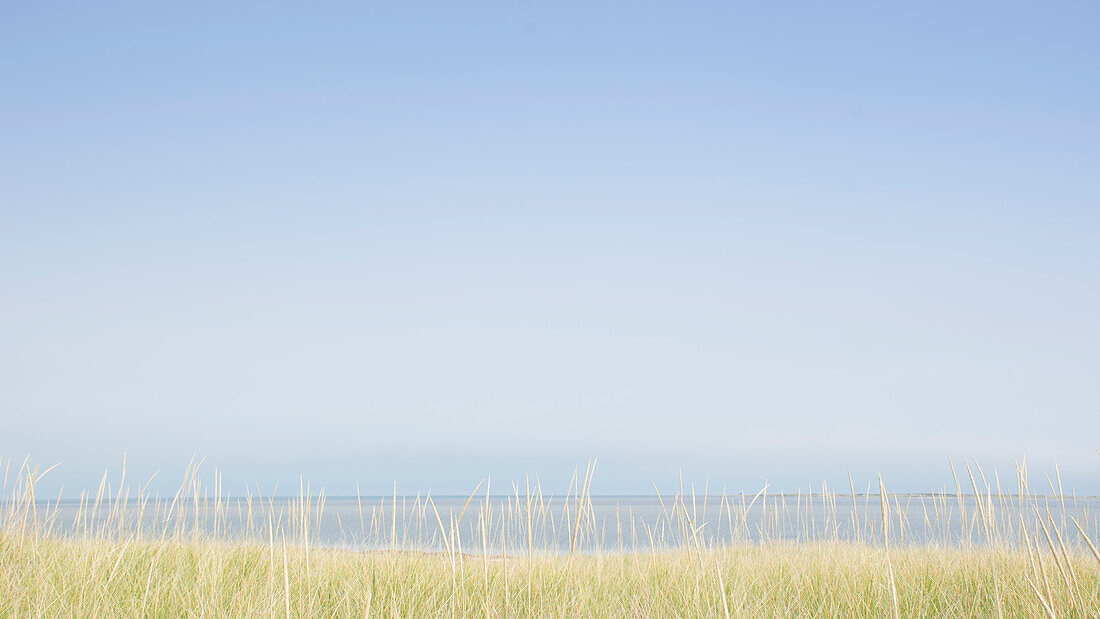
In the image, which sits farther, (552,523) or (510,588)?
(552,523)

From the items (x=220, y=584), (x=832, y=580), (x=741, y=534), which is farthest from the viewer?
(x=741, y=534)

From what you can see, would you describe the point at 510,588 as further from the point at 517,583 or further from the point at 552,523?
the point at 552,523

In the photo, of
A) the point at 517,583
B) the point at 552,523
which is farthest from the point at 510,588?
the point at 552,523

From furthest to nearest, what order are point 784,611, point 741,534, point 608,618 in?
point 741,534 < point 784,611 < point 608,618

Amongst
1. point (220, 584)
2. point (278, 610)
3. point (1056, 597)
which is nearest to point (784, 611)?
point (1056, 597)

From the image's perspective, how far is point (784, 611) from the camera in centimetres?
338

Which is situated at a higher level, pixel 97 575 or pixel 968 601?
pixel 97 575

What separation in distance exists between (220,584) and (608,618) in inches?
74.5

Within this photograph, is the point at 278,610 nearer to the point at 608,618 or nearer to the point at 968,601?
the point at 608,618

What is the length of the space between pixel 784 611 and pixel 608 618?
0.84m

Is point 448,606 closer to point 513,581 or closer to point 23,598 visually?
point 513,581

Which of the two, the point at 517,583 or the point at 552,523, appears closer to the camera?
the point at 517,583

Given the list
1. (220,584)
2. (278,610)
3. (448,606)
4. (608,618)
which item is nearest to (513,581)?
(448,606)

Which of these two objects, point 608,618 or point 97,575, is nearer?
point 608,618
